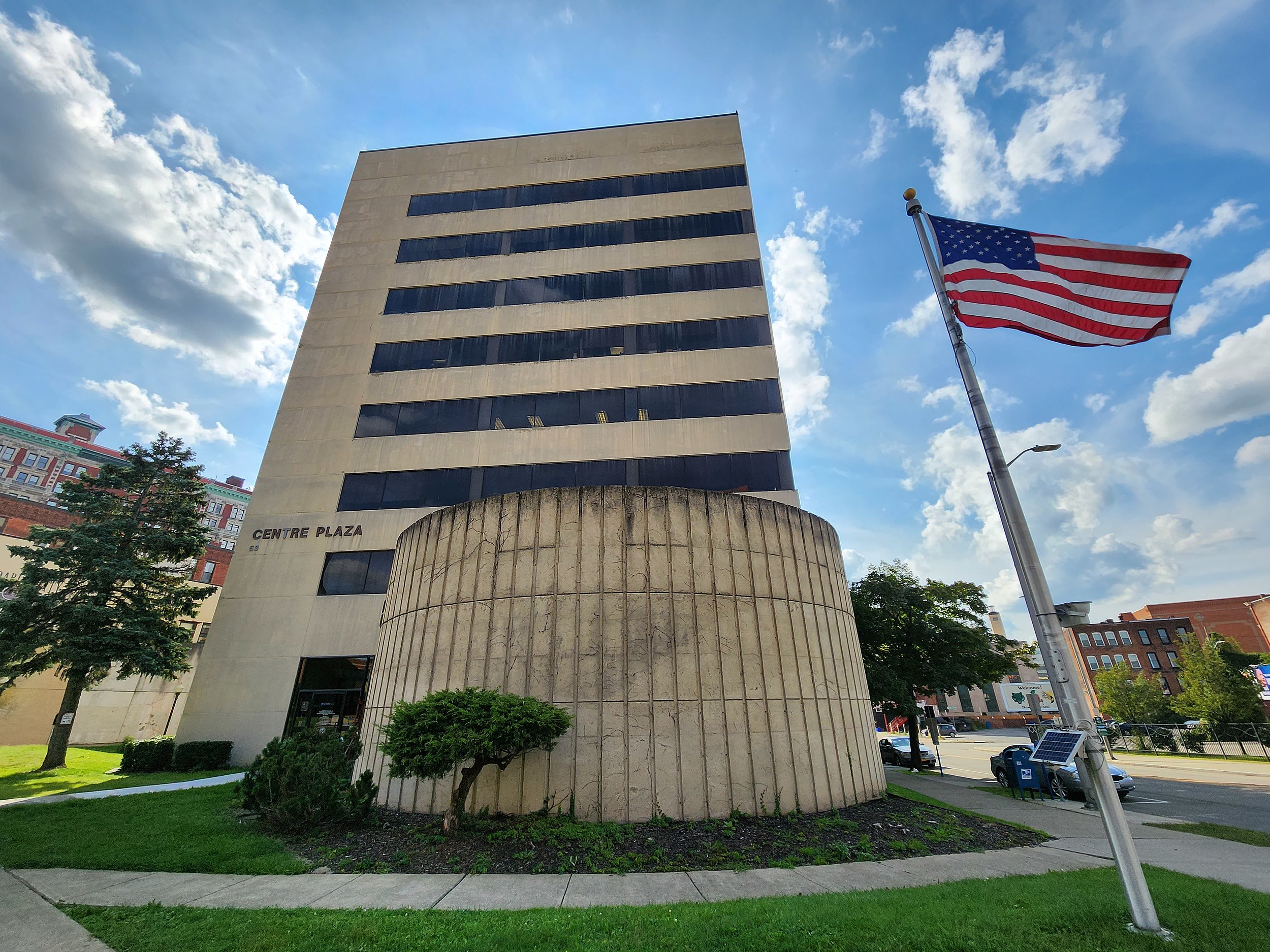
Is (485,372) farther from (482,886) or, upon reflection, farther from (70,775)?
(482,886)

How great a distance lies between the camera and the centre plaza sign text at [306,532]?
81.6ft

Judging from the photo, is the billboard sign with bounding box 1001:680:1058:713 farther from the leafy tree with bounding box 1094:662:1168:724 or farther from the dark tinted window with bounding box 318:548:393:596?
the dark tinted window with bounding box 318:548:393:596

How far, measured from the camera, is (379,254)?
103 feet

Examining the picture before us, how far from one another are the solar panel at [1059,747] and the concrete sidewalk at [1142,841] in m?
3.99

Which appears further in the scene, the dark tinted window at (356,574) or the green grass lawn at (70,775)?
the dark tinted window at (356,574)

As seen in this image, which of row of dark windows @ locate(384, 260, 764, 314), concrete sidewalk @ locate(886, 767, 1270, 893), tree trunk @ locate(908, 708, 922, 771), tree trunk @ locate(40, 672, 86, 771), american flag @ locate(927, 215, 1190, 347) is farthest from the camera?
row of dark windows @ locate(384, 260, 764, 314)

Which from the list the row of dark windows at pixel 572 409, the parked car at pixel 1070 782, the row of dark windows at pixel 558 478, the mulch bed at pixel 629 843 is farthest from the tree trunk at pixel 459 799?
the row of dark windows at pixel 572 409

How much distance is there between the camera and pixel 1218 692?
1409 inches

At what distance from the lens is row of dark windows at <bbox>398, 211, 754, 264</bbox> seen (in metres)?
30.1

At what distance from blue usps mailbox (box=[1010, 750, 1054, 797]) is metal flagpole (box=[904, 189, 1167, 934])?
12.2m

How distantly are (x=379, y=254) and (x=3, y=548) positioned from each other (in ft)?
84.0

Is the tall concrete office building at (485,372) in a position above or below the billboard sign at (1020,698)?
above

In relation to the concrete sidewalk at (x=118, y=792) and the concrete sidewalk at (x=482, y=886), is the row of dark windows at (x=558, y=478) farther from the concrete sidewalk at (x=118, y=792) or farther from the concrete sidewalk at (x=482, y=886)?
the concrete sidewalk at (x=482, y=886)

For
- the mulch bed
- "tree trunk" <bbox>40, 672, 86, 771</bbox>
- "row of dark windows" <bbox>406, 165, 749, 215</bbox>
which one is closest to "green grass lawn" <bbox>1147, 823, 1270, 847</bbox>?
the mulch bed
